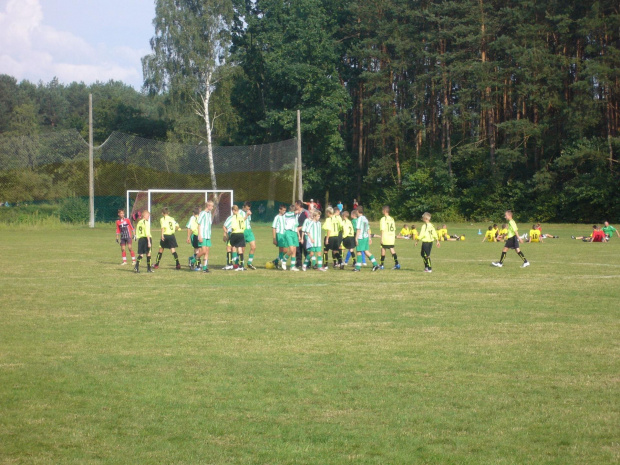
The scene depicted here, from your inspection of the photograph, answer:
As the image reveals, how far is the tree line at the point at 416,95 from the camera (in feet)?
154

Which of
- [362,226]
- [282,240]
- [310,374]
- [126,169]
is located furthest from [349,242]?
[126,169]

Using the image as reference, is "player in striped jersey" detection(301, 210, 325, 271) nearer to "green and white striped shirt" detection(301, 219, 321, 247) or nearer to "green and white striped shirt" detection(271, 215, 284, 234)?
"green and white striped shirt" detection(301, 219, 321, 247)

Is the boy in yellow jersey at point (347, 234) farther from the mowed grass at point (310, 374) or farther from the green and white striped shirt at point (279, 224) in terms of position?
the mowed grass at point (310, 374)

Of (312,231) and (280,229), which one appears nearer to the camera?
(280,229)

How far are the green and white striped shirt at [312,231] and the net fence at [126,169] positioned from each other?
28069mm

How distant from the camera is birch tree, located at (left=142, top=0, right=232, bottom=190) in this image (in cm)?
5838

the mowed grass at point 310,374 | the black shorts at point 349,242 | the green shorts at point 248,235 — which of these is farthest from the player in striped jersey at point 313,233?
the mowed grass at point 310,374

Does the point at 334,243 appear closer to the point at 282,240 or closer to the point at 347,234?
the point at 347,234

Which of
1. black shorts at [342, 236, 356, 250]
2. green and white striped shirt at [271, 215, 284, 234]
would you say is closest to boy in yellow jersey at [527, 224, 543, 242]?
black shorts at [342, 236, 356, 250]

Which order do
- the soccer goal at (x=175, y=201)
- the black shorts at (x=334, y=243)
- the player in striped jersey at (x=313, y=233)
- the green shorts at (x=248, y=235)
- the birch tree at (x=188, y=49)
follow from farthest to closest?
the birch tree at (x=188, y=49)
the soccer goal at (x=175, y=201)
the green shorts at (x=248, y=235)
the black shorts at (x=334, y=243)
the player in striped jersey at (x=313, y=233)

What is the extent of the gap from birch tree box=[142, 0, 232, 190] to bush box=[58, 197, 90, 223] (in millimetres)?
14838

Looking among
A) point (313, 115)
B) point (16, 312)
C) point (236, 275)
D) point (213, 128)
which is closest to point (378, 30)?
point (313, 115)

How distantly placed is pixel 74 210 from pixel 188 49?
18.4m

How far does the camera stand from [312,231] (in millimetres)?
19578
